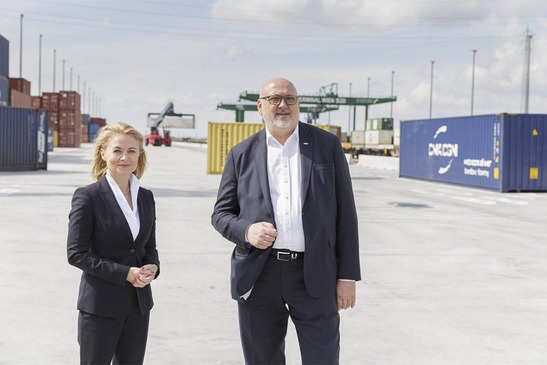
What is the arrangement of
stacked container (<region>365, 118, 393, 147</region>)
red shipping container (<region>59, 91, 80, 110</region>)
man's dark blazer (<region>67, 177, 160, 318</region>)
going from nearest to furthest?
man's dark blazer (<region>67, 177, 160, 318</region>) → stacked container (<region>365, 118, 393, 147</region>) → red shipping container (<region>59, 91, 80, 110</region>)

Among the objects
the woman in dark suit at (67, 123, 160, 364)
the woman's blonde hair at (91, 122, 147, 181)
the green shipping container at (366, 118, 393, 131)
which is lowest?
the woman in dark suit at (67, 123, 160, 364)

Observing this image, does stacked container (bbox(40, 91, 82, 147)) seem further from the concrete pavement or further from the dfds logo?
the concrete pavement

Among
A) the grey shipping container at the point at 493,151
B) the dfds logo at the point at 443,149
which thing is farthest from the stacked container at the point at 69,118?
the grey shipping container at the point at 493,151

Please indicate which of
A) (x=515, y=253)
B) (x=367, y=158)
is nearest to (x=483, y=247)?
(x=515, y=253)

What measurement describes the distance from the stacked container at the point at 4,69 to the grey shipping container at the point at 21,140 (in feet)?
58.3

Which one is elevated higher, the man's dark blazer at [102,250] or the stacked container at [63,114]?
the stacked container at [63,114]

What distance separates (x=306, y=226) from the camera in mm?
3191

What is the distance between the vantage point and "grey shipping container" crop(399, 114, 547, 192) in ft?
76.7

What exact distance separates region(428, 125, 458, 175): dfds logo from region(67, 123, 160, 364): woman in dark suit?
24.6m

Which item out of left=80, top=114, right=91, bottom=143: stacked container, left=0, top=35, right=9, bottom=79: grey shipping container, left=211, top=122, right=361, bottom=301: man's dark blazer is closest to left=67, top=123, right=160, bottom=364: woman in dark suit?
left=211, top=122, right=361, bottom=301: man's dark blazer

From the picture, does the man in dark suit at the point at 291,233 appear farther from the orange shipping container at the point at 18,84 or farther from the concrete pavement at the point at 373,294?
the orange shipping container at the point at 18,84

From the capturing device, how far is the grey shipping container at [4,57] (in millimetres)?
47531

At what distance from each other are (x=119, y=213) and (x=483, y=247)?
874cm

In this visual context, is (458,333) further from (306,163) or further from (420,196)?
(420,196)
